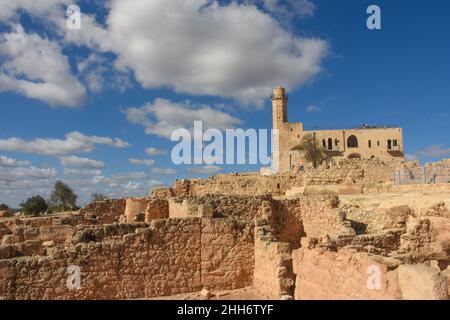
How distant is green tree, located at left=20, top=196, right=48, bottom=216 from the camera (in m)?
48.5

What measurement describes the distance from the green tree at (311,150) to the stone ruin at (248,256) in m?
39.9

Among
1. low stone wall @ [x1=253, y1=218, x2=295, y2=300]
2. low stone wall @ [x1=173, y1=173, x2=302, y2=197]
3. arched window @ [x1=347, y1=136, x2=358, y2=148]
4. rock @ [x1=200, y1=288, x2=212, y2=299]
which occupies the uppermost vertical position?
arched window @ [x1=347, y1=136, x2=358, y2=148]

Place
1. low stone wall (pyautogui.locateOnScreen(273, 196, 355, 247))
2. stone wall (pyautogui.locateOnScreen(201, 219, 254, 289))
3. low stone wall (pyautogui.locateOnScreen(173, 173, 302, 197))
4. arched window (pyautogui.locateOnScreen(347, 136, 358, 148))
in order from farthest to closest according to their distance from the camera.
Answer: arched window (pyautogui.locateOnScreen(347, 136, 358, 148))
low stone wall (pyautogui.locateOnScreen(173, 173, 302, 197))
low stone wall (pyautogui.locateOnScreen(273, 196, 355, 247))
stone wall (pyautogui.locateOnScreen(201, 219, 254, 289))

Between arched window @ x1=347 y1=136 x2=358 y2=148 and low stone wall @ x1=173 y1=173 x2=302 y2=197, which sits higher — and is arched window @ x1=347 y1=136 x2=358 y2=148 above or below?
above

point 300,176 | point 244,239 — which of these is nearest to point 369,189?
point 300,176

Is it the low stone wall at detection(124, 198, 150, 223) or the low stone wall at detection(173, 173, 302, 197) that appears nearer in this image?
the low stone wall at detection(124, 198, 150, 223)

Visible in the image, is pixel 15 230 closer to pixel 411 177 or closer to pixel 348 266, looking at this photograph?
pixel 348 266

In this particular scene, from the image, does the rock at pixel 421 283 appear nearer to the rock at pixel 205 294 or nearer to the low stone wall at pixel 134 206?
the rock at pixel 205 294

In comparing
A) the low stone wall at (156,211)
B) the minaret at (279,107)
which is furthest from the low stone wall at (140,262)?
the minaret at (279,107)

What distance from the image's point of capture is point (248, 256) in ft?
31.5

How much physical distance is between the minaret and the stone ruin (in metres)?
49.2

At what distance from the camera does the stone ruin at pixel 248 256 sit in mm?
6715

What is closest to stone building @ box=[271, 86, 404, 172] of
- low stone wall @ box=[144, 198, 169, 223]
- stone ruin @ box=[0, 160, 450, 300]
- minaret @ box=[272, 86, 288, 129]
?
minaret @ box=[272, 86, 288, 129]

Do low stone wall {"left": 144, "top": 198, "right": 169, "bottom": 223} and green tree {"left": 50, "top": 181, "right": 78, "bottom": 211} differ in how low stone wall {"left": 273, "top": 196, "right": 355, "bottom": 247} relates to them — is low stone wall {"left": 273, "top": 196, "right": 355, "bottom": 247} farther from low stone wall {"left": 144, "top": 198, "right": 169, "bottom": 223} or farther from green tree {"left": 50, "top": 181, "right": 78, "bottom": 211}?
green tree {"left": 50, "top": 181, "right": 78, "bottom": 211}
